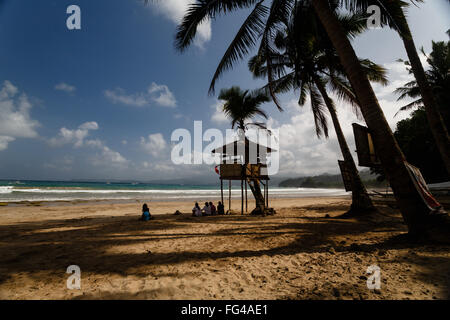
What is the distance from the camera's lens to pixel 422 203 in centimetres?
372

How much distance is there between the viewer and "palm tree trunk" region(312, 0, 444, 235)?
3743 millimetres

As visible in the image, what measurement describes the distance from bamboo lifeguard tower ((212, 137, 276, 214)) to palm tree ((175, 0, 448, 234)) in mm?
5391

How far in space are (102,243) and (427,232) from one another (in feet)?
24.0

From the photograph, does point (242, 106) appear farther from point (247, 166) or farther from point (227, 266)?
point (227, 266)

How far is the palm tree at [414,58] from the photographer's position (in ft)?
16.2

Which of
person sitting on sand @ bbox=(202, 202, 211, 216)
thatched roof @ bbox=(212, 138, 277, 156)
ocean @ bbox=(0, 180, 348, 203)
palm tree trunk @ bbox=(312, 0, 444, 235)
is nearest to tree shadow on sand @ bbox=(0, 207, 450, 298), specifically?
palm tree trunk @ bbox=(312, 0, 444, 235)

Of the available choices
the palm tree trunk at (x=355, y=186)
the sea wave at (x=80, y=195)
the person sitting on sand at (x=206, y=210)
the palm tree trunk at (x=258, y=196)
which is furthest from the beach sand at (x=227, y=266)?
the sea wave at (x=80, y=195)

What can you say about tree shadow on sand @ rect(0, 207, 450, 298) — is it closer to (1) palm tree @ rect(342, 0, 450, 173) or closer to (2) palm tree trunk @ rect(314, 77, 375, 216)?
(2) palm tree trunk @ rect(314, 77, 375, 216)

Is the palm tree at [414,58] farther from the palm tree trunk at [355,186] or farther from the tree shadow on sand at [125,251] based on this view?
the tree shadow on sand at [125,251]

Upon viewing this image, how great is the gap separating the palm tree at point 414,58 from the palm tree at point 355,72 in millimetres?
1516

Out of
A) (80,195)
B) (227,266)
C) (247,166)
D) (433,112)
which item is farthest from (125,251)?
(80,195)

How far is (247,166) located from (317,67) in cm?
641
